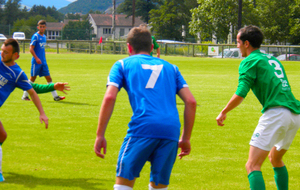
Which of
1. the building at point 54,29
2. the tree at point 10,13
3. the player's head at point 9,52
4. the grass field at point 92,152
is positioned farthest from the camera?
the building at point 54,29

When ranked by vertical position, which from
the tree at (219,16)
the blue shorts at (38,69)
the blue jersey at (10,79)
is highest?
the tree at (219,16)

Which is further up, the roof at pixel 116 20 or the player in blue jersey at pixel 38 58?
the roof at pixel 116 20

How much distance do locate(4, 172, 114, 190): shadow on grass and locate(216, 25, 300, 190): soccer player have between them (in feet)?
6.71

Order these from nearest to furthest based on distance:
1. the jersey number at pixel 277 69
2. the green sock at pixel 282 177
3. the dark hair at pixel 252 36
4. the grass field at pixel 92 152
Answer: the jersey number at pixel 277 69
the dark hair at pixel 252 36
the green sock at pixel 282 177
the grass field at pixel 92 152

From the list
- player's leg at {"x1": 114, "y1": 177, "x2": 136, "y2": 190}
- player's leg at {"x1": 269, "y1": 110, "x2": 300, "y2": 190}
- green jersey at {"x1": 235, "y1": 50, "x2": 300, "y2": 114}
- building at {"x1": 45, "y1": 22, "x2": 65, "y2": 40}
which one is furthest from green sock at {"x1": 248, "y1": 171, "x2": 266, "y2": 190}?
building at {"x1": 45, "y1": 22, "x2": 65, "y2": 40}

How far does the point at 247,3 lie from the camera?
169 feet

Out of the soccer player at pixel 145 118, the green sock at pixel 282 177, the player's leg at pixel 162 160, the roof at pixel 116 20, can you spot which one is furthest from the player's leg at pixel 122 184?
the roof at pixel 116 20

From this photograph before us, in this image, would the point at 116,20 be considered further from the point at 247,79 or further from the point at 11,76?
the point at 247,79

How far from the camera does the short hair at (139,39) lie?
341 cm

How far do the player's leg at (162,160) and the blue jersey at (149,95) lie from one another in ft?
0.23

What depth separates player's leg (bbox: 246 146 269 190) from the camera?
401cm

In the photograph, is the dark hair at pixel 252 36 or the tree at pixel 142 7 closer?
the dark hair at pixel 252 36

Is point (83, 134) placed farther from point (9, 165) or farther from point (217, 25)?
point (217, 25)

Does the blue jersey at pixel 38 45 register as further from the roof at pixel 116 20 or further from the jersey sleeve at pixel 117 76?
the roof at pixel 116 20
